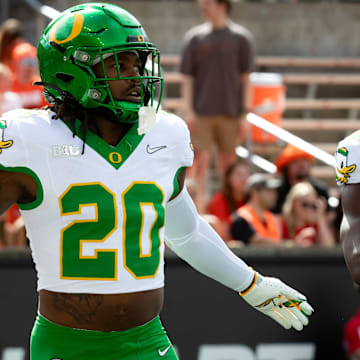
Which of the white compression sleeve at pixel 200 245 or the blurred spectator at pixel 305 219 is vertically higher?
the white compression sleeve at pixel 200 245

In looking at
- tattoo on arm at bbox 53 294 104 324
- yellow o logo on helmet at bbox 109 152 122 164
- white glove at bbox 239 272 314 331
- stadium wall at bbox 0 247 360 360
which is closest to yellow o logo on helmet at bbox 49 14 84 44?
yellow o logo on helmet at bbox 109 152 122 164

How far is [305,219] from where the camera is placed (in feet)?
20.8

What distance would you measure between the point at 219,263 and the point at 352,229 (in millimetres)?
557

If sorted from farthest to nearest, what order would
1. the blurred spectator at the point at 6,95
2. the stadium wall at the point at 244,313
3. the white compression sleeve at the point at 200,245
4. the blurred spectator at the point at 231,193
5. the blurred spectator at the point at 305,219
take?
1. the blurred spectator at the point at 231,193
2. the blurred spectator at the point at 6,95
3. the blurred spectator at the point at 305,219
4. the stadium wall at the point at 244,313
5. the white compression sleeve at the point at 200,245

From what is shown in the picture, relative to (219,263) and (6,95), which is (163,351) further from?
(6,95)

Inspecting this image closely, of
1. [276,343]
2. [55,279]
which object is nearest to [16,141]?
[55,279]

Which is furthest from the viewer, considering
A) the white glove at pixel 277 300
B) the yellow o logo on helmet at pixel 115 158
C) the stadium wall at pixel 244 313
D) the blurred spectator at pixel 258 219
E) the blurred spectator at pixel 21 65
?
the blurred spectator at pixel 21 65

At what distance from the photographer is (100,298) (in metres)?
2.84

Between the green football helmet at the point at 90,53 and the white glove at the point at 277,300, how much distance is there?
2.75 feet

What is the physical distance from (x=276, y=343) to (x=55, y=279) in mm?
2947

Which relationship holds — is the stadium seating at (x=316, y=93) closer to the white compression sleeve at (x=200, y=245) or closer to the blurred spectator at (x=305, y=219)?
the blurred spectator at (x=305, y=219)

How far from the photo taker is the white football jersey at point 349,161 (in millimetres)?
→ 3039

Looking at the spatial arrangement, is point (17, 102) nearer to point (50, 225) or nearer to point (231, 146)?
point (231, 146)

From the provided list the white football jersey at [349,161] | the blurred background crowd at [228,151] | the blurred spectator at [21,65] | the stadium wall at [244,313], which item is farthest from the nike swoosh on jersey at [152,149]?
the blurred spectator at [21,65]
